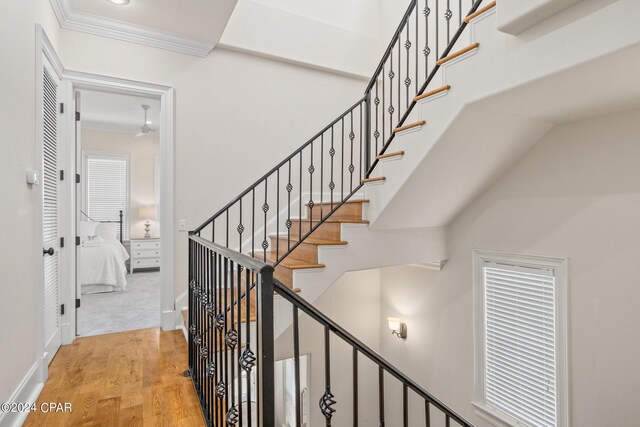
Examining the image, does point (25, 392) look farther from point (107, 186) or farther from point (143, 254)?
point (107, 186)

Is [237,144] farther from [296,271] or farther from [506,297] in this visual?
[506,297]

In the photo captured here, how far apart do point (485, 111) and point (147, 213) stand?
6.90 m

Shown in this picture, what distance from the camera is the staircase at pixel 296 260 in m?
1.19

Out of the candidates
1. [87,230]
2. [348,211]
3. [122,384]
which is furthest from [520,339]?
[87,230]

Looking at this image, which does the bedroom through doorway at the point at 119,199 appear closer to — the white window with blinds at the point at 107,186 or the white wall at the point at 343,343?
the white window with blinds at the point at 107,186

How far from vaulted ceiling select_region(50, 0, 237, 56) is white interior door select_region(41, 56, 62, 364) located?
558mm

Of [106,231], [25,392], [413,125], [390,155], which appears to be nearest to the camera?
[25,392]

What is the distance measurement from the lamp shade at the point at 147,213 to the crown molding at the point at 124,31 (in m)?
4.67

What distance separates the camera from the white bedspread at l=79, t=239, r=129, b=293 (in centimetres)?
512

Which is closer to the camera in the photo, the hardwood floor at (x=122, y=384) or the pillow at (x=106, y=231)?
the hardwood floor at (x=122, y=384)

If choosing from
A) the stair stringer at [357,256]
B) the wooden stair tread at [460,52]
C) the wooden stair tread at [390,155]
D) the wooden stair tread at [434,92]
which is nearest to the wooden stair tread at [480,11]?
the wooden stair tread at [460,52]

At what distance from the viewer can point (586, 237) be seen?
266 cm

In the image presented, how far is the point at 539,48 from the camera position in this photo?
1.73 meters

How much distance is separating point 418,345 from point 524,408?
4.10 feet
